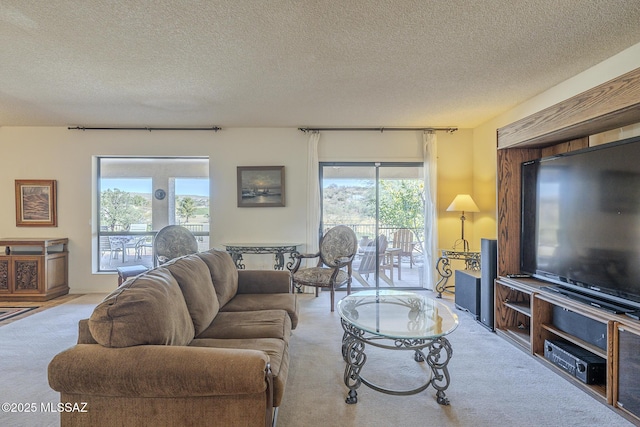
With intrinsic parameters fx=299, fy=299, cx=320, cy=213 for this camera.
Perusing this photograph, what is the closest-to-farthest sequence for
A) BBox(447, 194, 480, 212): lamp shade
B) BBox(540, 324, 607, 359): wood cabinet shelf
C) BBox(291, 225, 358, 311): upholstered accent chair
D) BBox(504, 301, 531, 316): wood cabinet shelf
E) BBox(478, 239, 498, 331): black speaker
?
1. BBox(540, 324, 607, 359): wood cabinet shelf
2. BBox(504, 301, 531, 316): wood cabinet shelf
3. BBox(478, 239, 498, 331): black speaker
4. BBox(291, 225, 358, 311): upholstered accent chair
5. BBox(447, 194, 480, 212): lamp shade

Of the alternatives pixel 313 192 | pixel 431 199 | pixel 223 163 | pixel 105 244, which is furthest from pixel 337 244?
pixel 105 244

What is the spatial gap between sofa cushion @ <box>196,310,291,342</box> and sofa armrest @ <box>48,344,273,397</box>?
2.17 feet

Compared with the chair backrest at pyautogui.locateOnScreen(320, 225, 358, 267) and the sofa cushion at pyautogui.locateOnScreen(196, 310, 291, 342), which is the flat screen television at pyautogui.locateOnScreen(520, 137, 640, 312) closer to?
the chair backrest at pyautogui.locateOnScreen(320, 225, 358, 267)

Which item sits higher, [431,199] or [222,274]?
[431,199]

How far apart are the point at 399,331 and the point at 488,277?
162cm

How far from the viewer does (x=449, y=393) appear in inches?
79.4

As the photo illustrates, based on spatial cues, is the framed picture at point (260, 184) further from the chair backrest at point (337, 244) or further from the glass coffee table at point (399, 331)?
the glass coffee table at point (399, 331)

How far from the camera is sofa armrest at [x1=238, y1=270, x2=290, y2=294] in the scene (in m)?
2.87

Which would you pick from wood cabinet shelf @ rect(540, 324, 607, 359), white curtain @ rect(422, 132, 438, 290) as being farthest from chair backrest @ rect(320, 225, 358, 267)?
wood cabinet shelf @ rect(540, 324, 607, 359)

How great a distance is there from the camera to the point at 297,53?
2.44m

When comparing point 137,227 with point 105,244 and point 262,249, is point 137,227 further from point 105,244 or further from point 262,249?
point 262,249

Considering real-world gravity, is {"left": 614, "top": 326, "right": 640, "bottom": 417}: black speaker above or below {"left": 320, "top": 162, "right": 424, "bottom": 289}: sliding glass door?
below

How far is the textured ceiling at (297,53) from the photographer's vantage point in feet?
6.36

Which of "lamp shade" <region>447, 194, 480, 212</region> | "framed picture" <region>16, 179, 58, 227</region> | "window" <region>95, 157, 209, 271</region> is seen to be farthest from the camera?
"window" <region>95, 157, 209, 271</region>
